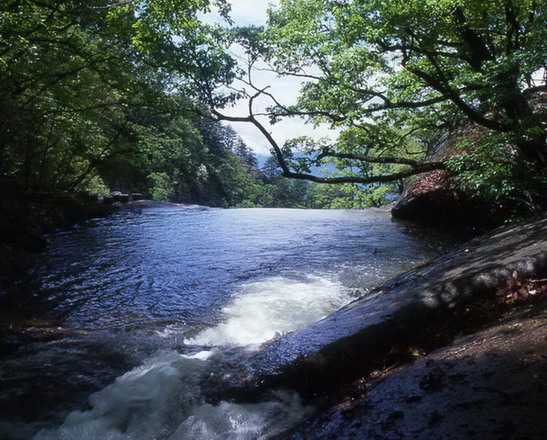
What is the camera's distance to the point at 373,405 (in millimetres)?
2197

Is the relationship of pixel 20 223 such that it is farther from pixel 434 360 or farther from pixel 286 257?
pixel 434 360

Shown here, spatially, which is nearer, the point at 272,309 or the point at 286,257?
the point at 272,309

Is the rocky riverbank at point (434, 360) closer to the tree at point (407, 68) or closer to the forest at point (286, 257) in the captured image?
the forest at point (286, 257)

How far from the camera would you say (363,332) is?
317 cm

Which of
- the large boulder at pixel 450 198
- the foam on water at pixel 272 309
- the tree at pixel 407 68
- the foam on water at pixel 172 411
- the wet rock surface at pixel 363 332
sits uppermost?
the tree at pixel 407 68

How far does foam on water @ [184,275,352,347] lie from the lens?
4.94 meters

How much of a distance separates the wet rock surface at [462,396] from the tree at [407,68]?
4.56 m

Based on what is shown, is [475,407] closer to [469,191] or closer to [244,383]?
[244,383]

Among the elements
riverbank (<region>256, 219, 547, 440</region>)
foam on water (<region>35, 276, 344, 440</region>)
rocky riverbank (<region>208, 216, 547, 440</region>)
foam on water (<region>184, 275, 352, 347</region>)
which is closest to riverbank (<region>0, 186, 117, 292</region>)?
foam on water (<region>184, 275, 352, 347</region>)

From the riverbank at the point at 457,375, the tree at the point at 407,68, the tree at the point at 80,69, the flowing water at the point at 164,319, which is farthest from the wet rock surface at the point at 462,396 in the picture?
the tree at the point at 80,69

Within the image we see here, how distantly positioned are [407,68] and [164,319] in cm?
767

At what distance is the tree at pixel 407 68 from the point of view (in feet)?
21.6

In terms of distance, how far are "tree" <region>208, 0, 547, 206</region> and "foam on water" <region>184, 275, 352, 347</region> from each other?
2285 mm

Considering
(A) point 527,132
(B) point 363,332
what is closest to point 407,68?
(A) point 527,132
